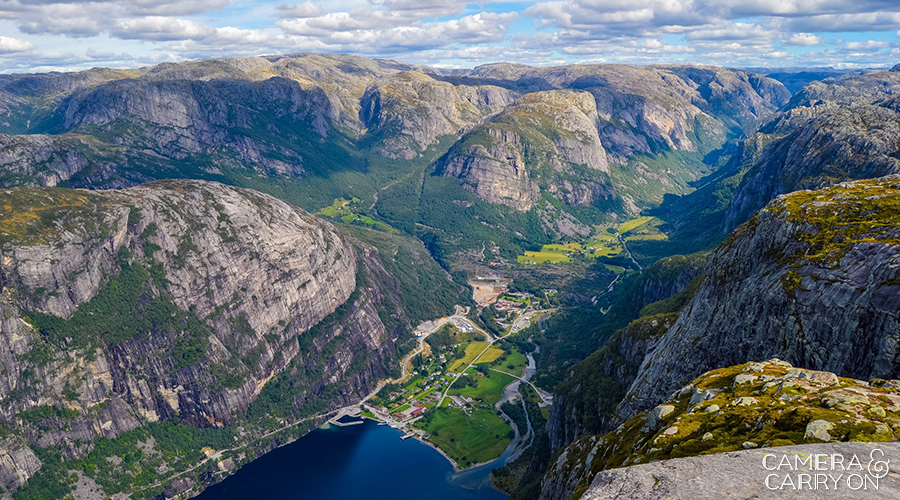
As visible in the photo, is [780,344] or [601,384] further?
[601,384]

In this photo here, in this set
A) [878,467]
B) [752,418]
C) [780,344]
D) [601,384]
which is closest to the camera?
[878,467]

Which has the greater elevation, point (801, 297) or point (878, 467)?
point (878, 467)

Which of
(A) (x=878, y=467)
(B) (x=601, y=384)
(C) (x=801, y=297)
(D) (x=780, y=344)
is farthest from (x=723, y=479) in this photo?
(B) (x=601, y=384)

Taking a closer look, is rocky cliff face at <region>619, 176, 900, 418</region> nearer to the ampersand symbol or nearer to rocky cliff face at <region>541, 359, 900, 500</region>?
rocky cliff face at <region>541, 359, 900, 500</region>

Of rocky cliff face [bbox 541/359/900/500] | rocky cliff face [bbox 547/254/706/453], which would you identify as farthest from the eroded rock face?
rocky cliff face [bbox 547/254/706/453]

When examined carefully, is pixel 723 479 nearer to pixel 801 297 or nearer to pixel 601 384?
pixel 801 297

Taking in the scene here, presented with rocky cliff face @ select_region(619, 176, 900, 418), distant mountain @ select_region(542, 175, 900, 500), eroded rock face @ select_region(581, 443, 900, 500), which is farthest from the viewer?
rocky cliff face @ select_region(619, 176, 900, 418)

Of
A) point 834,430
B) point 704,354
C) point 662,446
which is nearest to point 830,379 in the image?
point 834,430

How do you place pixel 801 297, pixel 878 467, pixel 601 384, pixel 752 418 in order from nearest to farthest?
pixel 878 467 < pixel 752 418 < pixel 801 297 < pixel 601 384
